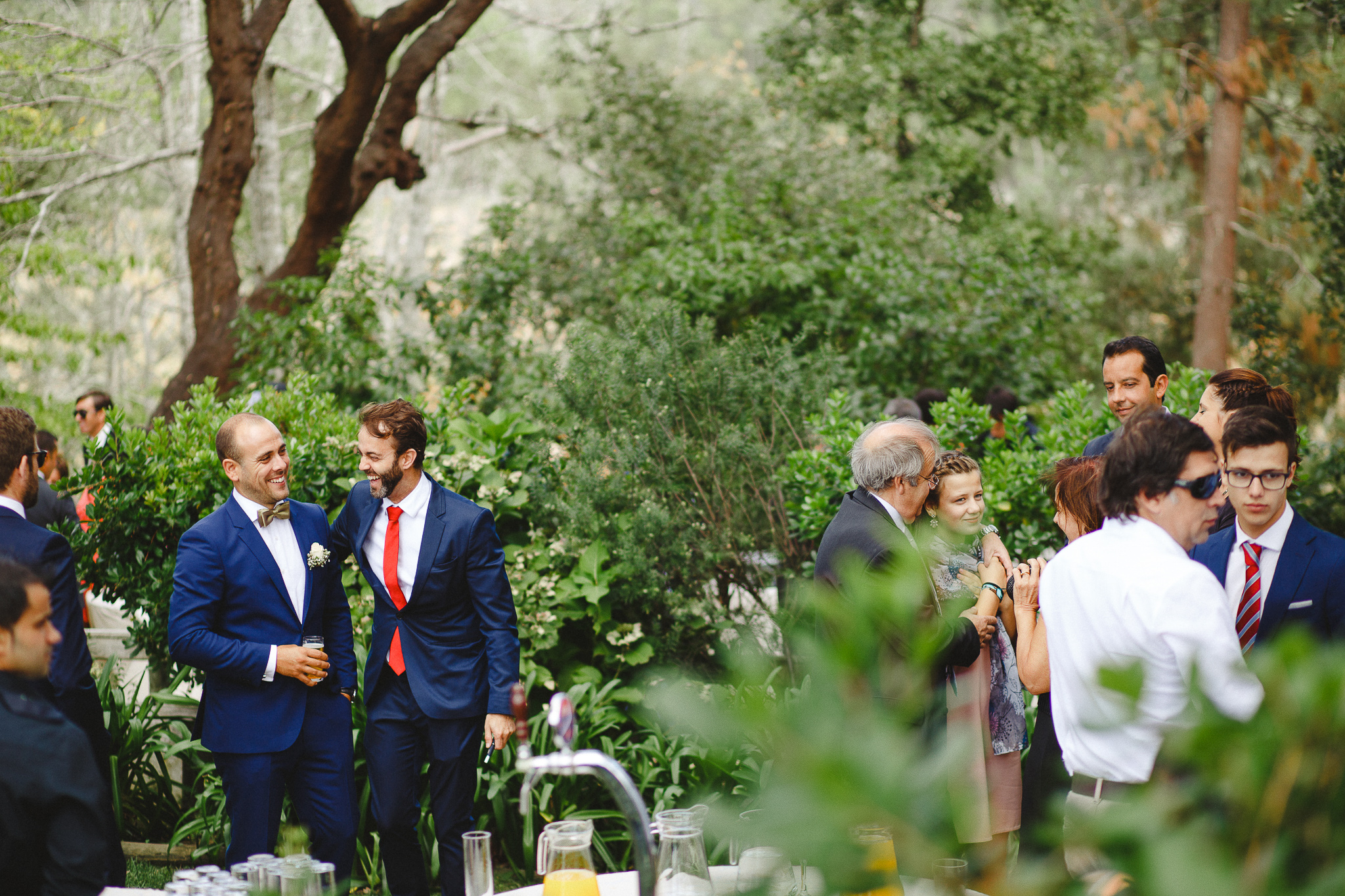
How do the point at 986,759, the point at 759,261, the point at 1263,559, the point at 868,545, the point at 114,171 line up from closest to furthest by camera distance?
the point at 1263,559
the point at 868,545
the point at 986,759
the point at 759,261
the point at 114,171

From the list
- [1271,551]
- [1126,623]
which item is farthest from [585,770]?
[1271,551]

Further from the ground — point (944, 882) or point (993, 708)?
point (944, 882)

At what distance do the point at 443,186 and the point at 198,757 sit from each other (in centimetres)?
2254

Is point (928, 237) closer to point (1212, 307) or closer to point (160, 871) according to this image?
point (1212, 307)

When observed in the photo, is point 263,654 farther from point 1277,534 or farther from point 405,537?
point 1277,534

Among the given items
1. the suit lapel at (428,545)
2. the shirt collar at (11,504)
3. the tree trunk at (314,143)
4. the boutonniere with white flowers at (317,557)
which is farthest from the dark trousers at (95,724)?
the tree trunk at (314,143)

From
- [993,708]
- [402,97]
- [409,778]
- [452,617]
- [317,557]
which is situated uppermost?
[402,97]

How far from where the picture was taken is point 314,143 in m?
9.51

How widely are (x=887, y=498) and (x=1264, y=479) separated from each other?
3.64ft

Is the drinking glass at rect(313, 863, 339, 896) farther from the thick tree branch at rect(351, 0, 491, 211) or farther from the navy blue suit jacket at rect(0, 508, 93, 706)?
the thick tree branch at rect(351, 0, 491, 211)

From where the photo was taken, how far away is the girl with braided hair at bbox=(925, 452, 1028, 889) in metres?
3.69

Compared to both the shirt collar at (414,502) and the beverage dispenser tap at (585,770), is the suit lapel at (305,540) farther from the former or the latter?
the beverage dispenser tap at (585,770)

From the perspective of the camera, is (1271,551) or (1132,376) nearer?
(1271,551)

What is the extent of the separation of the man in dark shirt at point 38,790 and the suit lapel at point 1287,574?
124 inches
